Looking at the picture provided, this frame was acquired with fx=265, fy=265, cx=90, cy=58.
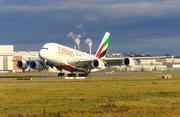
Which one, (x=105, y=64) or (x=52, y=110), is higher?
(x=105, y=64)

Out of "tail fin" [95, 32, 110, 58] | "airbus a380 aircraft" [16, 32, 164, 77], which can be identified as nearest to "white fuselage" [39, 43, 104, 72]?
"airbus a380 aircraft" [16, 32, 164, 77]

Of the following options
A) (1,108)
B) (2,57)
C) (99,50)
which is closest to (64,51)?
(99,50)

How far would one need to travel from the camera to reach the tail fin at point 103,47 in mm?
79562

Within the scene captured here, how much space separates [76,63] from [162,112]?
50387 mm

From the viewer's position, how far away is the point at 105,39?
272 ft

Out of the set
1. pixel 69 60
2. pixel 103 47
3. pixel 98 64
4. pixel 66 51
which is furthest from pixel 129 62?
pixel 103 47

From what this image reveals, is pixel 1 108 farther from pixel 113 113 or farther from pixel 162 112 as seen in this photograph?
pixel 162 112

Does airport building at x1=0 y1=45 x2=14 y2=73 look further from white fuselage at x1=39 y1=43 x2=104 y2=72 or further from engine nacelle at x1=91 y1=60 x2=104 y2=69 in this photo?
engine nacelle at x1=91 y1=60 x2=104 y2=69

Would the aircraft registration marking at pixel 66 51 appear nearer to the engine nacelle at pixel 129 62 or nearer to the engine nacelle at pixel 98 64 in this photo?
the engine nacelle at pixel 98 64

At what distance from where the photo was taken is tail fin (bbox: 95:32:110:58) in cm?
7956

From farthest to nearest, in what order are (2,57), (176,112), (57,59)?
(2,57) < (57,59) < (176,112)

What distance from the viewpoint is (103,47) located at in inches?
3177

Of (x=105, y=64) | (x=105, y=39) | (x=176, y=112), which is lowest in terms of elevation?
(x=176, y=112)

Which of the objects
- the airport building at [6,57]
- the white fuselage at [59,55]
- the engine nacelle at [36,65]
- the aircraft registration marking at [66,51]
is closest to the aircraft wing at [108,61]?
the white fuselage at [59,55]
